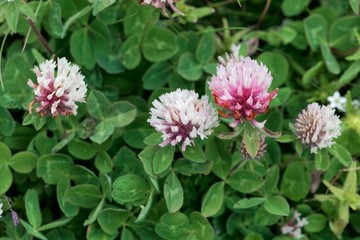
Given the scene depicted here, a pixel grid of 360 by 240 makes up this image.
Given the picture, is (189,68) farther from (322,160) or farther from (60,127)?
(322,160)

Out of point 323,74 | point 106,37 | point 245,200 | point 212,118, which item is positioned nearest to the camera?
point 212,118

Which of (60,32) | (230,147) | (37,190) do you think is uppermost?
(60,32)

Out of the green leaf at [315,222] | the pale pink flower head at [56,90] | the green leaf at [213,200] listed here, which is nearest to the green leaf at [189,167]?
the green leaf at [213,200]

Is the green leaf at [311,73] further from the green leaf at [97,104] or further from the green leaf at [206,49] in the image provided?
Result: the green leaf at [97,104]

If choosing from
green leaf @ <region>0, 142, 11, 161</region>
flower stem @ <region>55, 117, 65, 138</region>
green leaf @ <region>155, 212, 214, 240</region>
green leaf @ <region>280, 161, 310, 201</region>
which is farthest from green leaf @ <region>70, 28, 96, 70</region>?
green leaf @ <region>280, 161, 310, 201</region>

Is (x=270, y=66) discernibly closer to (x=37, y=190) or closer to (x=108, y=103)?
(x=108, y=103)

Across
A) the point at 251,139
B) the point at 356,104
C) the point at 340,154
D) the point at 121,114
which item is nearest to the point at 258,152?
the point at 251,139

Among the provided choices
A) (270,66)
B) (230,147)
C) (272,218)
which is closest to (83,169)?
(230,147)
